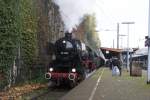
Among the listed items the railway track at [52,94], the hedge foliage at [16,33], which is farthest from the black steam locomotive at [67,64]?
the hedge foliage at [16,33]

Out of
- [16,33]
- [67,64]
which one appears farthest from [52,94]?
[67,64]

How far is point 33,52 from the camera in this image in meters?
30.0

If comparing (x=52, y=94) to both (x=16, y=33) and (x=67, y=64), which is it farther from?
(x=67, y=64)

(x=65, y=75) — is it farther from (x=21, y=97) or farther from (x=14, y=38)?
(x=21, y=97)

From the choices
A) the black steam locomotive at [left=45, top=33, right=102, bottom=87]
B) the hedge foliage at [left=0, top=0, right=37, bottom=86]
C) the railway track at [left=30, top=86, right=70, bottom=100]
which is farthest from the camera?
the black steam locomotive at [left=45, top=33, right=102, bottom=87]

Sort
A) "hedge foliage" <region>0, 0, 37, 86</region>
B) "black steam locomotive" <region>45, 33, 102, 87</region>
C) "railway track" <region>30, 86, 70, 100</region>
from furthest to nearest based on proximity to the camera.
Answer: "black steam locomotive" <region>45, 33, 102, 87</region> < "hedge foliage" <region>0, 0, 37, 86</region> < "railway track" <region>30, 86, 70, 100</region>

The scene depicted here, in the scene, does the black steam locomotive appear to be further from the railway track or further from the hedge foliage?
the hedge foliage

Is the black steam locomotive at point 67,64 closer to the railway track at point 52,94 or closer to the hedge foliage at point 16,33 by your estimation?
the railway track at point 52,94

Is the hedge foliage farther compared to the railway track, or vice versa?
the hedge foliage

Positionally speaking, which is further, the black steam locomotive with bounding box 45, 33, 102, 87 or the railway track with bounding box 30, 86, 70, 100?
the black steam locomotive with bounding box 45, 33, 102, 87

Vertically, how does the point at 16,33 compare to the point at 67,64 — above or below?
above

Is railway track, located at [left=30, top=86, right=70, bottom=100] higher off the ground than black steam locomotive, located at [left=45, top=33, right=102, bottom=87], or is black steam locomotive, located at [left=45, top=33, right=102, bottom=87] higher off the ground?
black steam locomotive, located at [left=45, top=33, right=102, bottom=87]

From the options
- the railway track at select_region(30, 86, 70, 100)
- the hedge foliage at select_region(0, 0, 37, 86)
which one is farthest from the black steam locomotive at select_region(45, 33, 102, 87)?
the hedge foliage at select_region(0, 0, 37, 86)

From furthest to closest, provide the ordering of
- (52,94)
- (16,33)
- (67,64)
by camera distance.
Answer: (67,64)
(52,94)
(16,33)
